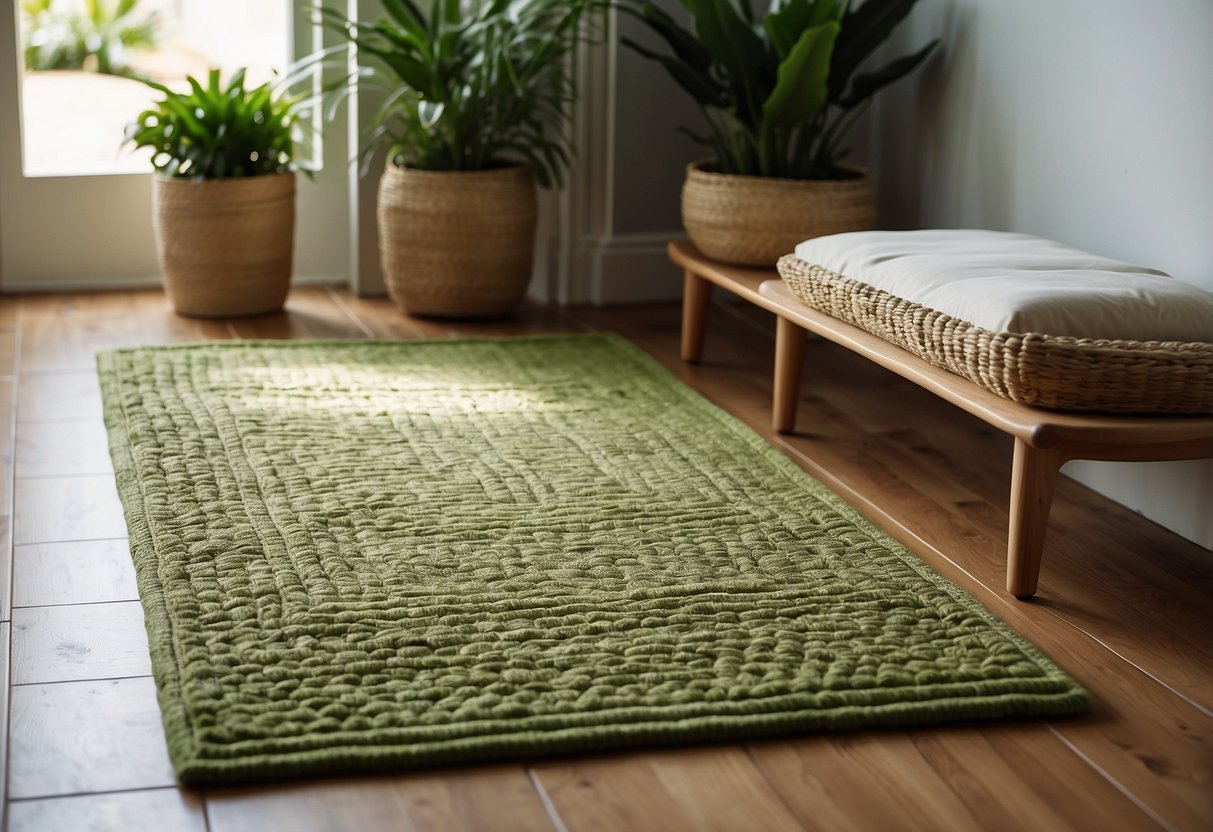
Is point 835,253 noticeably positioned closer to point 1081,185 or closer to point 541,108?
point 1081,185

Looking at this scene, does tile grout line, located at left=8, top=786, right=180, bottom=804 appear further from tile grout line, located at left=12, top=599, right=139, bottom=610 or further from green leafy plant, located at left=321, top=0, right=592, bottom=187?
green leafy plant, located at left=321, top=0, right=592, bottom=187

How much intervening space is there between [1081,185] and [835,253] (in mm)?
446

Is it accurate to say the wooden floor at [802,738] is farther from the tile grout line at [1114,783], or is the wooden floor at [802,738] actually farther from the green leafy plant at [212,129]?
the green leafy plant at [212,129]

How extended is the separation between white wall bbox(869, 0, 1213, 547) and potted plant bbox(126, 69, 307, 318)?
1396 mm

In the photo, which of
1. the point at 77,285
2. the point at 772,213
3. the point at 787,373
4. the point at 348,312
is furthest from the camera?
the point at 77,285

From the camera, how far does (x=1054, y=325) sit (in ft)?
5.77

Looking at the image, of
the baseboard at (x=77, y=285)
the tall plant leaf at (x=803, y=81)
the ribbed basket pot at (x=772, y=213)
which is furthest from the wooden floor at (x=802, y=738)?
the baseboard at (x=77, y=285)

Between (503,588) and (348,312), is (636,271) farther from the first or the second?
(503,588)

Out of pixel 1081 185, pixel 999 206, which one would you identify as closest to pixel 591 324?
pixel 999 206

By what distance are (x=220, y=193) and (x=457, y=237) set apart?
52 centimetres

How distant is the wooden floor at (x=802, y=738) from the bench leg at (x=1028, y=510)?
0.04 metres

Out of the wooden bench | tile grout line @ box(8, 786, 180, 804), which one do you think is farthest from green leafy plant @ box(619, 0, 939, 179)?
tile grout line @ box(8, 786, 180, 804)

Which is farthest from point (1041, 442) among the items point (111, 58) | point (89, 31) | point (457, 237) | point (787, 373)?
point (89, 31)

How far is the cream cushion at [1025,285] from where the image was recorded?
1.77 meters
